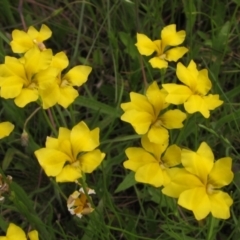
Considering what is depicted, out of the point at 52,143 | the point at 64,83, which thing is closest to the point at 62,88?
the point at 64,83

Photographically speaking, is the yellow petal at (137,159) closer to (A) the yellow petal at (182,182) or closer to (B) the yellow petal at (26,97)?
(A) the yellow petal at (182,182)

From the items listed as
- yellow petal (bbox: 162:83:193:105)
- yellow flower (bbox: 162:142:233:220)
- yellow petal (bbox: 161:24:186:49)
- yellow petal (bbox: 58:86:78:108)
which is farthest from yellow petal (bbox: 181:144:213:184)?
yellow petal (bbox: 161:24:186:49)

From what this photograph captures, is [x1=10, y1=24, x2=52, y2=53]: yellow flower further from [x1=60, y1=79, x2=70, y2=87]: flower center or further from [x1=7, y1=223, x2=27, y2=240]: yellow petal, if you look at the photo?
[x1=7, y1=223, x2=27, y2=240]: yellow petal

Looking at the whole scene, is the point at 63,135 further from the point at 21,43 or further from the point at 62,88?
the point at 21,43

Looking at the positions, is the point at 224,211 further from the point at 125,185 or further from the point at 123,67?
the point at 123,67

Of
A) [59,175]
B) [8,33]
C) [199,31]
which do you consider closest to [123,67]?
[199,31]

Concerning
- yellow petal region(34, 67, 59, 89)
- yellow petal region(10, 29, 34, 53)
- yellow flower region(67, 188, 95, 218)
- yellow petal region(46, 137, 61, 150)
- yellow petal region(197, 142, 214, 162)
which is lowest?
yellow flower region(67, 188, 95, 218)

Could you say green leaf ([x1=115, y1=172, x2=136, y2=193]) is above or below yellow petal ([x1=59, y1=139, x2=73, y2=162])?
below
